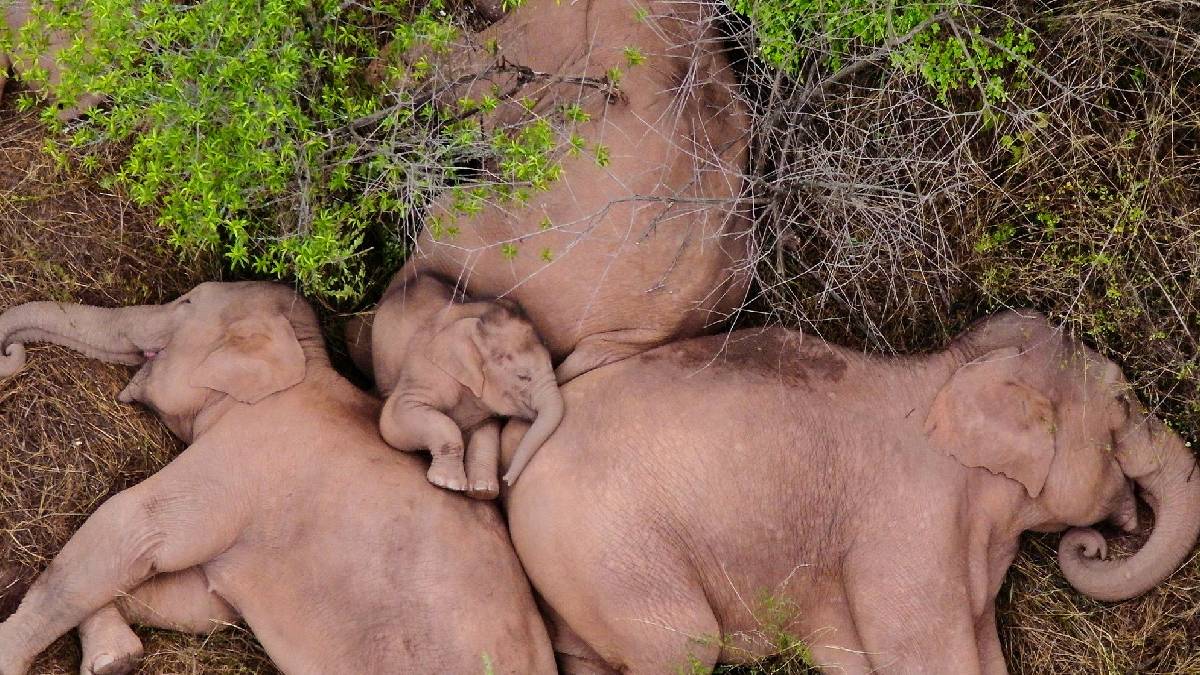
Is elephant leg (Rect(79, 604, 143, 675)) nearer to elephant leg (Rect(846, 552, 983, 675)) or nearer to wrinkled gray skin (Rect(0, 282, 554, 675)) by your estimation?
wrinkled gray skin (Rect(0, 282, 554, 675))

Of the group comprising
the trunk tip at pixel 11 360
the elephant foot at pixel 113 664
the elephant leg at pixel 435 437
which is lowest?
the elephant foot at pixel 113 664

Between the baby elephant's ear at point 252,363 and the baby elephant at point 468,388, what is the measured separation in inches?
12.8

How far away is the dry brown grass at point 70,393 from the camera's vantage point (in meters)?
4.31

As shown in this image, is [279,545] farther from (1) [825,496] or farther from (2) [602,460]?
(1) [825,496]

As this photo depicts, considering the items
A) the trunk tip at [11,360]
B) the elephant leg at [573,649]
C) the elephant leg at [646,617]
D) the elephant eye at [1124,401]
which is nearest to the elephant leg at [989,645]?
the elephant eye at [1124,401]

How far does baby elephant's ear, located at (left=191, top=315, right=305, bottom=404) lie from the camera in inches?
167

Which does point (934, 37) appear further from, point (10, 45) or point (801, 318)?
point (10, 45)

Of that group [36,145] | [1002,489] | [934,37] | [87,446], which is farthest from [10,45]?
[1002,489]

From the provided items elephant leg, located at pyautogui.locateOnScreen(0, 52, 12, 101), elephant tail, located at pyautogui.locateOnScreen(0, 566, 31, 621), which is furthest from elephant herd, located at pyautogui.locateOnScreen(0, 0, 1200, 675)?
elephant leg, located at pyautogui.locateOnScreen(0, 52, 12, 101)

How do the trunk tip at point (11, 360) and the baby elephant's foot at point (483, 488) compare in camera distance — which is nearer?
the baby elephant's foot at point (483, 488)

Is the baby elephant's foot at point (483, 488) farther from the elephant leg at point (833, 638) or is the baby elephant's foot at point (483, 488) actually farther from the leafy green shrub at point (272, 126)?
the elephant leg at point (833, 638)

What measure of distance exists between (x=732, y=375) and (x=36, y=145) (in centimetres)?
236

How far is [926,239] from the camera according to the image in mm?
4562

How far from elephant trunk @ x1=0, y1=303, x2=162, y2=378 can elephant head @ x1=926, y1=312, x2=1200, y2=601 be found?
8.19 feet
